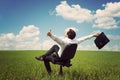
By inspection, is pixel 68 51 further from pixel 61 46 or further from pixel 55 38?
pixel 55 38

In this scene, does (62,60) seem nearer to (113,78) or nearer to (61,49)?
(61,49)

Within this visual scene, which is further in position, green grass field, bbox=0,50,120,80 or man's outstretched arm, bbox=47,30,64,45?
green grass field, bbox=0,50,120,80

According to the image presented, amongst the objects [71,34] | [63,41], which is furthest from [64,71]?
[63,41]

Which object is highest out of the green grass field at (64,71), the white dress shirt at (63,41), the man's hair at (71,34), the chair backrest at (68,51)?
the man's hair at (71,34)

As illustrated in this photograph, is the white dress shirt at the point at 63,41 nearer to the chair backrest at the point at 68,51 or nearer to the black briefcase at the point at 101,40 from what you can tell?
the chair backrest at the point at 68,51

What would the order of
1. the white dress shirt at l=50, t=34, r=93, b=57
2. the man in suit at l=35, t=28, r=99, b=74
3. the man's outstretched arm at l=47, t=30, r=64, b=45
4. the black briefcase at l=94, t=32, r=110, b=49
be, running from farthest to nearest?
the black briefcase at l=94, t=32, r=110, b=49, the man in suit at l=35, t=28, r=99, b=74, the white dress shirt at l=50, t=34, r=93, b=57, the man's outstretched arm at l=47, t=30, r=64, b=45

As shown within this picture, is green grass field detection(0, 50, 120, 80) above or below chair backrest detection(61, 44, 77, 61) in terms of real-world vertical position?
below

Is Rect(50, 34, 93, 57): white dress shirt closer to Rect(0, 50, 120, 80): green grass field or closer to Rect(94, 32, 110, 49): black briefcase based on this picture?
Rect(94, 32, 110, 49): black briefcase

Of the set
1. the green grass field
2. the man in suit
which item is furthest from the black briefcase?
the green grass field

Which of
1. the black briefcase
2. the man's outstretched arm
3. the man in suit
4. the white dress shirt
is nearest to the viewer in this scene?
the man's outstretched arm

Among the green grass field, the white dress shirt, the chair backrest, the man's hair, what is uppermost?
the man's hair

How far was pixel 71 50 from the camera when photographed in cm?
991

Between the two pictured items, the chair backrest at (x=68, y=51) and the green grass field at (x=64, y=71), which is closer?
the chair backrest at (x=68, y=51)

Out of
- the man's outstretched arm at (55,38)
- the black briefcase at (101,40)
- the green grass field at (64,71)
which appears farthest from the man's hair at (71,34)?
the green grass field at (64,71)
